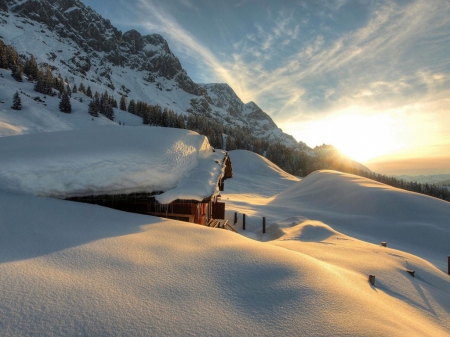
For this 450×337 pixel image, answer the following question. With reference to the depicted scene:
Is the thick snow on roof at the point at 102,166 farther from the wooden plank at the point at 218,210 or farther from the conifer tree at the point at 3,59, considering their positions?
the conifer tree at the point at 3,59

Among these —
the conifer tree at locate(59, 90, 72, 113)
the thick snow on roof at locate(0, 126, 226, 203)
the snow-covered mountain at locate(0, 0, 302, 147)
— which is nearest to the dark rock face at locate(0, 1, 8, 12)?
the snow-covered mountain at locate(0, 0, 302, 147)

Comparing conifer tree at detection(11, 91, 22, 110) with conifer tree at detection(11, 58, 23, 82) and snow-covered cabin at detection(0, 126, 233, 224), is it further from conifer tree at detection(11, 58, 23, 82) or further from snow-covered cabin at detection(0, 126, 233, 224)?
snow-covered cabin at detection(0, 126, 233, 224)

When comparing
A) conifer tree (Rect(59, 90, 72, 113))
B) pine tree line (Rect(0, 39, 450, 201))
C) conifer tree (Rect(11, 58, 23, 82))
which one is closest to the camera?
conifer tree (Rect(59, 90, 72, 113))

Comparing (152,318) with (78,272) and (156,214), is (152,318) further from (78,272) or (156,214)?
(156,214)

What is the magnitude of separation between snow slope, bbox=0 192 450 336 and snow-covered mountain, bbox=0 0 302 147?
11486 centimetres

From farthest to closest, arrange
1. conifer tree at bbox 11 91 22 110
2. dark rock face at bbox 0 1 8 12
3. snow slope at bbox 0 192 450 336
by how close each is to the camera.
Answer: dark rock face at bbox 0 1 8 12, conifer tree at bbox 11 91 22 110, snow slope at bbox 0 192 450 336

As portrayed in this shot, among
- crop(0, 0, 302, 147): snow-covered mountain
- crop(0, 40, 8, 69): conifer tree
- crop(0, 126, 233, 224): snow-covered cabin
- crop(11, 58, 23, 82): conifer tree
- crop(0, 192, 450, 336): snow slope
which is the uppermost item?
crop(0, 0, 302, 147): snow-covered mountain

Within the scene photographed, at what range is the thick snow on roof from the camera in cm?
545

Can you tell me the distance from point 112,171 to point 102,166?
28cm

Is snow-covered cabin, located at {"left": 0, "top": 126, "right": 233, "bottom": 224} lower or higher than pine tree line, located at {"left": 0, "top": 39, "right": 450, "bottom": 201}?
lower

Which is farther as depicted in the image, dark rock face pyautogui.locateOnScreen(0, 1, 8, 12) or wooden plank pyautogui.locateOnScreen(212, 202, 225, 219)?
dark rock face pyautogui.locateOnScreen(0, 1, 8, 12)

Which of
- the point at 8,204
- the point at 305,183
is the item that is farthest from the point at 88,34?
the point at 8,204

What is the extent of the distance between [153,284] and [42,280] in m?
1.24

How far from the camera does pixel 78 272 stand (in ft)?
9.40
